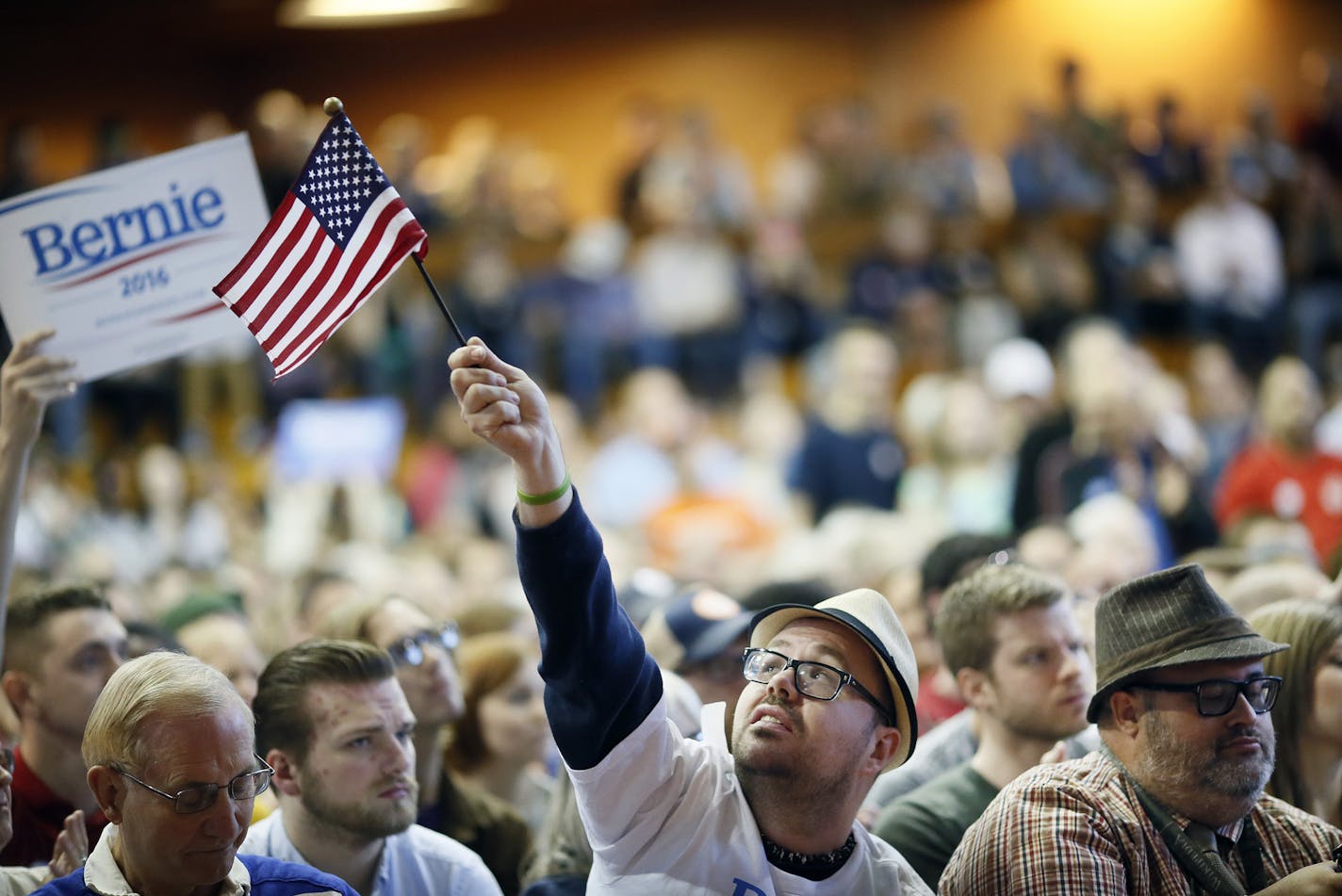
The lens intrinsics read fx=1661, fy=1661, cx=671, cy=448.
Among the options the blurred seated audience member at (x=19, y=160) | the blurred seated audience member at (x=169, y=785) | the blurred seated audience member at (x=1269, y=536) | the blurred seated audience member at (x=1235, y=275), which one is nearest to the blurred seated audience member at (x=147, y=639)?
the blurred seated audience member at (x=169, y=785)

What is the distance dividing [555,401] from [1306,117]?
318 inches

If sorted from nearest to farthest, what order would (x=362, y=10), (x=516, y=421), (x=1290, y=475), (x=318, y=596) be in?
(x=516, y=421) → (x=318, y=596) → (x=1290, y=475) → (x=362, y=10)

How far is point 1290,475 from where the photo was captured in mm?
8703

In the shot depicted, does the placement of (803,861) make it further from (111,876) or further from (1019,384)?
(1019,384)

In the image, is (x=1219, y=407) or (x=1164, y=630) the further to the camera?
(x=1219, y=407)

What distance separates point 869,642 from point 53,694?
7.16 ft

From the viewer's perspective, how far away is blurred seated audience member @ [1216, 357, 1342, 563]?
8.48 meters

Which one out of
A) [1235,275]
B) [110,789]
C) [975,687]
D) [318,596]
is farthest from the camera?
[1235,275]

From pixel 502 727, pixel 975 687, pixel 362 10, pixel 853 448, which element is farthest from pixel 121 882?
pixel 362 10

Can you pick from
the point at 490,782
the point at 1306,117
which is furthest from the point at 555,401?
the point at 1306,117

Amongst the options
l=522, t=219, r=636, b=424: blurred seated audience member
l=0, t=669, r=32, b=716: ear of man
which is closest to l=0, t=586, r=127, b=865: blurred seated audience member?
l=0, t=669, r=32, b=716: ear of man

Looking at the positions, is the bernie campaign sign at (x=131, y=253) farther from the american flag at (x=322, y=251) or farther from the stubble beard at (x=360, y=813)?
the stubble beard at (x=360, y=813)

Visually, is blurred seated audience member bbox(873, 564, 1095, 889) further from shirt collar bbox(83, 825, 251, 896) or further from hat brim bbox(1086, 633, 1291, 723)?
shirt collar bbox(83, 825, 251, 896)

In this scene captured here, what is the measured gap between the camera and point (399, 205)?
139 inches
